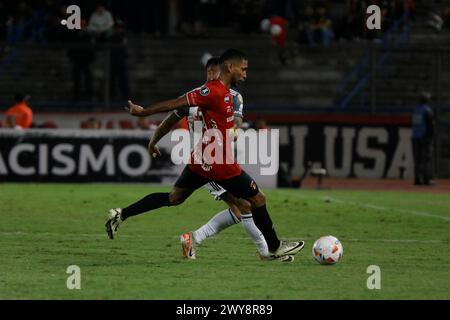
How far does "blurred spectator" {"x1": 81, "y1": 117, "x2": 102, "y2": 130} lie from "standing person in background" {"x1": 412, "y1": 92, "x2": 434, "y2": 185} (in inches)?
286

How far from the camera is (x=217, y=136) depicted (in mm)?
12156

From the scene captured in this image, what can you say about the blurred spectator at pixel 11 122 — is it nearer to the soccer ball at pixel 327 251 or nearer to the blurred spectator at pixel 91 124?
the blurred spectator at pixel 91 124

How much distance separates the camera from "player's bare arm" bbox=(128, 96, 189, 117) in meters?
11.6

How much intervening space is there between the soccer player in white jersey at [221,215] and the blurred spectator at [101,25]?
704 inches

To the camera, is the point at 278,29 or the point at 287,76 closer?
the point at 287,76

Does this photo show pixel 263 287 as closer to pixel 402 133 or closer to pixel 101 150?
pixel 101 150

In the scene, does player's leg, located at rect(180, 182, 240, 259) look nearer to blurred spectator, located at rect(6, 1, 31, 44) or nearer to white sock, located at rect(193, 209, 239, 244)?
white sock, located at rect(193, 209, 239, 244)

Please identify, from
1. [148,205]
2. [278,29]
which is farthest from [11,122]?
[148,205]

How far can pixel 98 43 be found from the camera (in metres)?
30.1

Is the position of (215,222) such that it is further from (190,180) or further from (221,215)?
(190,180)

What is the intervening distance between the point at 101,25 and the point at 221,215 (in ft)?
59.9

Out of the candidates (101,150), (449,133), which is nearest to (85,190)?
(101,150)
